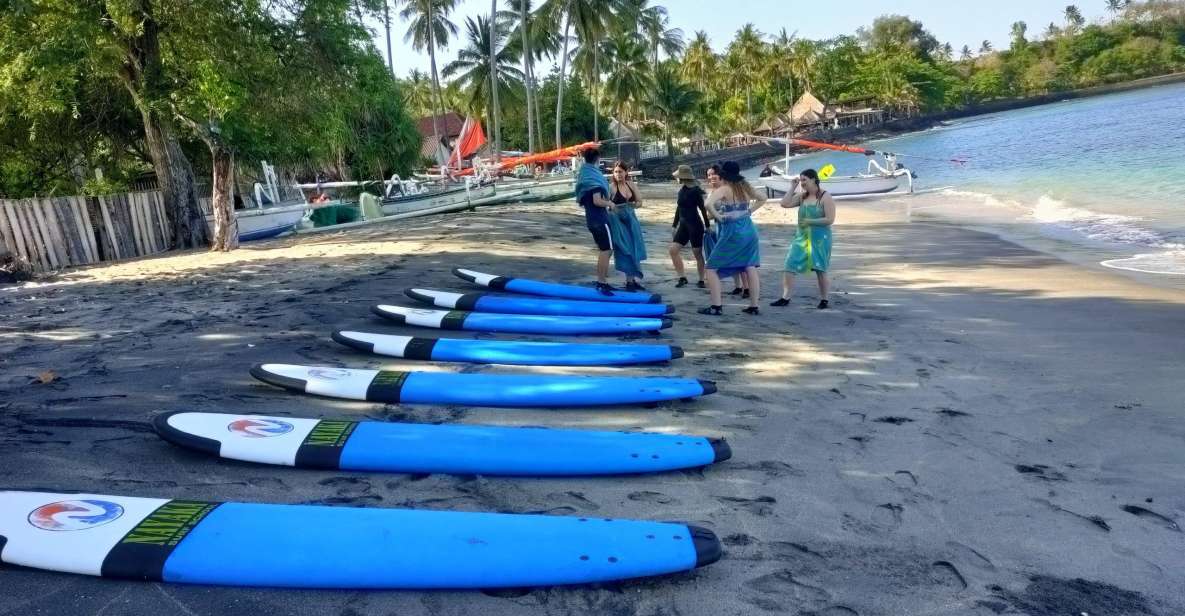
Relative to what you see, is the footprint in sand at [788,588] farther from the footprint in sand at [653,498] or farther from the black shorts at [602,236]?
the black shorts at [602,236]

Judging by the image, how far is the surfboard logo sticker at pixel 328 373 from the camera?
469 centimetres

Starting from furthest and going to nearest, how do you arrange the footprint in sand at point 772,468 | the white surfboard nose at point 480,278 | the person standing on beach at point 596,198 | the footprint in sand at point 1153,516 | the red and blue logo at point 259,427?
the white surfboard nose at point 480,278
the person standing on beach at point 596,198
the footprint in sand at point 772,468
the red and blue logo at point 259,427
the footprint in sand at point 1153,516

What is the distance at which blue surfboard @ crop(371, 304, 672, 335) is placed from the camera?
670 centimetres

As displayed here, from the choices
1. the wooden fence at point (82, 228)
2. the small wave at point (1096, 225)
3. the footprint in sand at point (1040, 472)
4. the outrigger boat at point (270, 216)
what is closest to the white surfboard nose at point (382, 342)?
the footprint in sand at point (1040, 472)

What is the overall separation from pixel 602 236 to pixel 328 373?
4202 mm

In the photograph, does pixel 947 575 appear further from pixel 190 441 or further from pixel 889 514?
pixel 190 441

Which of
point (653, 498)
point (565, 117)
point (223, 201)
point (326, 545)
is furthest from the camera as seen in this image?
point (565, 117)

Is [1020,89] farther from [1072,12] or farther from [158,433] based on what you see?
[158,433]

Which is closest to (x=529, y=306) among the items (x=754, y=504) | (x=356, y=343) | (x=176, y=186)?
(x=356, y=343)

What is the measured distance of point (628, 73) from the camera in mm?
47688

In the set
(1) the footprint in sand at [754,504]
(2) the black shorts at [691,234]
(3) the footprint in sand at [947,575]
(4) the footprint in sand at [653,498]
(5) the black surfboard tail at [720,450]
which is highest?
(2) the black shorts at [691,234]

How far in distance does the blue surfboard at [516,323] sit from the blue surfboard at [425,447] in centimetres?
279

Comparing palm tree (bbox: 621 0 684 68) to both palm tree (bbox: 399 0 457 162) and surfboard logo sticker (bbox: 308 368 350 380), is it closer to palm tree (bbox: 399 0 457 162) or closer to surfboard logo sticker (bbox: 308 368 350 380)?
palm tree (bbox: 399 0 457 162)

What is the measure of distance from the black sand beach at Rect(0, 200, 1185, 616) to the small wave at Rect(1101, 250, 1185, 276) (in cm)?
216
